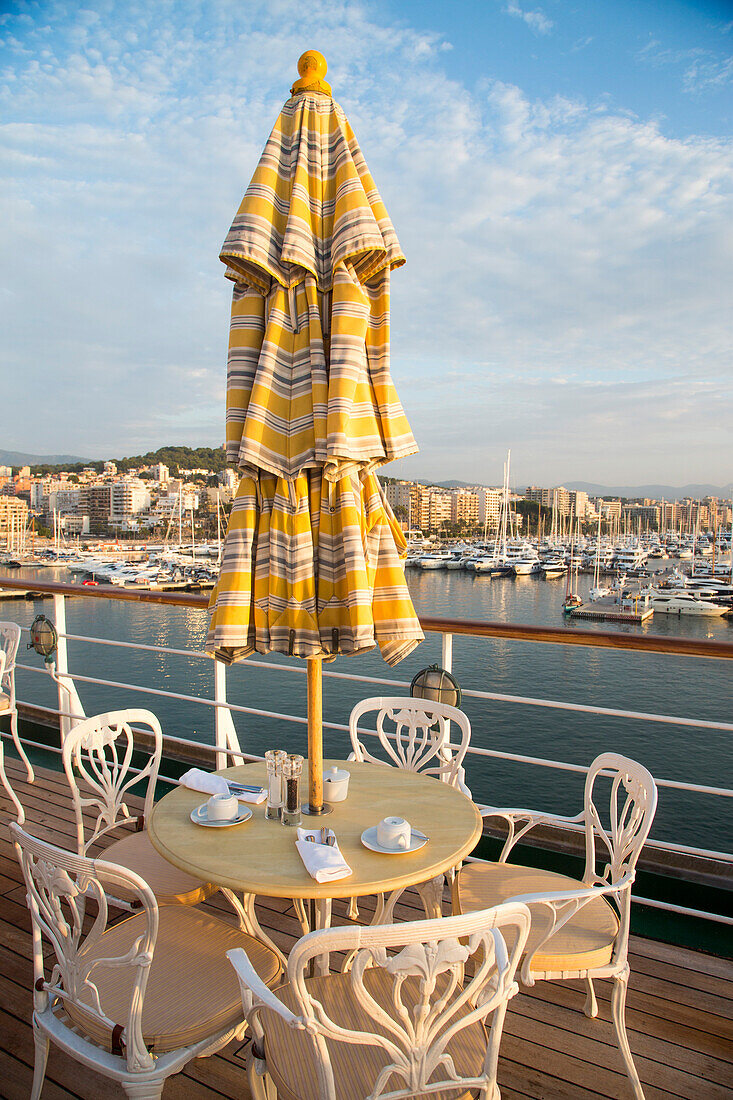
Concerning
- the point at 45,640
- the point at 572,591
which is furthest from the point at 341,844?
the point at 572,591

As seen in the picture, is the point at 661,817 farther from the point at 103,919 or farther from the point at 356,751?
the point at 103,919

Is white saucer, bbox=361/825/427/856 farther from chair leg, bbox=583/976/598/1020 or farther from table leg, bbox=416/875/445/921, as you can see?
chair leg, bbox=583/976/598/1020

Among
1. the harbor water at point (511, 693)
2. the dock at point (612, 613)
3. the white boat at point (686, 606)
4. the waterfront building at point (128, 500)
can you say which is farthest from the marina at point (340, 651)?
the waterfront building at point (128, 500)

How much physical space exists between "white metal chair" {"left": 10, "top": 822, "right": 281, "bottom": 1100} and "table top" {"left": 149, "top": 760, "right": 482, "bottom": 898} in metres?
0.19

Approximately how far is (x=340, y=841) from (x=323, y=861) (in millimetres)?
160

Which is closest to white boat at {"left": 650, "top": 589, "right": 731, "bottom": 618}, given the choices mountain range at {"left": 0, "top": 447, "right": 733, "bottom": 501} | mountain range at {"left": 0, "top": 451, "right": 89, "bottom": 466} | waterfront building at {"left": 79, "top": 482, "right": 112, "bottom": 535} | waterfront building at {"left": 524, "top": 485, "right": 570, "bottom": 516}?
mountain range at {"left": 0, "top": 447, "right": 733, "bottom": 501}

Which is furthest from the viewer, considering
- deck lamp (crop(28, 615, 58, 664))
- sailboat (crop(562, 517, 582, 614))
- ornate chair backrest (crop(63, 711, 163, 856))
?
sailboat (crop(562, 517, 582, 614))

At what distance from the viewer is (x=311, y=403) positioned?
1.43 metres

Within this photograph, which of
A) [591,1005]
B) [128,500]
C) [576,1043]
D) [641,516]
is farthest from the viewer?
[641,516]

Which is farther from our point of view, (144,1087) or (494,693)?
(494,693)

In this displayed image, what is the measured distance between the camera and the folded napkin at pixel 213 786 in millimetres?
1681

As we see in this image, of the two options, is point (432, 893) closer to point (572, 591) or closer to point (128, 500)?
point (572, 591)

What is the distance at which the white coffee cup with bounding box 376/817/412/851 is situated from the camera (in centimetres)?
138

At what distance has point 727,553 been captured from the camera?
4519 centimetres
